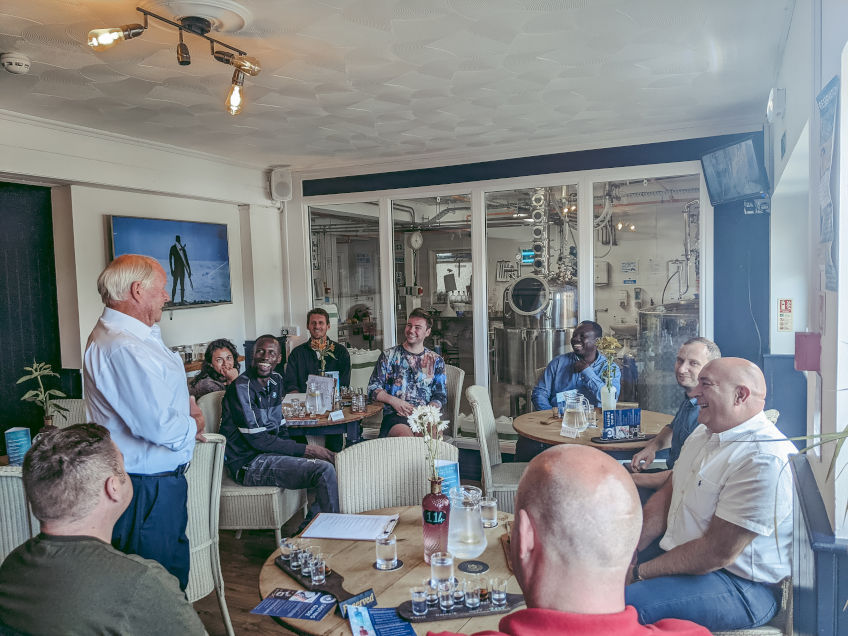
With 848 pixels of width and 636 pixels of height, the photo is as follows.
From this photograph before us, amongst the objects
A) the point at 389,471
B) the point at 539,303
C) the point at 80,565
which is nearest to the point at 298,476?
the point at 389,471

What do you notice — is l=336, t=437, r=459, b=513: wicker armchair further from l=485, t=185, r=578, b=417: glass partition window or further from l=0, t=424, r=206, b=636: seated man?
l=485, t=185, r=578, b=417: glass partition window

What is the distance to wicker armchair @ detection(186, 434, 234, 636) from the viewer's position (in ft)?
8.93

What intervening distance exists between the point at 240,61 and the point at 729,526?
283 cm

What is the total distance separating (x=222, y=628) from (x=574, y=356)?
281 centimetres

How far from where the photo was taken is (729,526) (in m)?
1.91

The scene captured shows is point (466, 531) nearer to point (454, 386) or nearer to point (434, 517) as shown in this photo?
point (434, 517)

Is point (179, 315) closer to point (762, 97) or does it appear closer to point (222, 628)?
point (222, 628)

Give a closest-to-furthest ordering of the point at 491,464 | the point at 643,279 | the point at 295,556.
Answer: the point at 295,556
the point at 491,464
the point at 643,279

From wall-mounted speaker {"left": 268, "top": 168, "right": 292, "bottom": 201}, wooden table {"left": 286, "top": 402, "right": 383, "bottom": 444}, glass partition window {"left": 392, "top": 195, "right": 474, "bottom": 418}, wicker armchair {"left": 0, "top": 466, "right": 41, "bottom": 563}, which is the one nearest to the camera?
wicker armchair {"left": 0, "top": 466, "right": 41, "bottom": 563}

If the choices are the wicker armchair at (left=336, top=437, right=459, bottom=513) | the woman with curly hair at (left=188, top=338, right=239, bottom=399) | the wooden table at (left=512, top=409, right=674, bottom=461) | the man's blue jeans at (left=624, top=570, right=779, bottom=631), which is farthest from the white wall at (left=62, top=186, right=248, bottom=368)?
the man's blue jeans at (left=624, top=570, right=779, bottom=631)

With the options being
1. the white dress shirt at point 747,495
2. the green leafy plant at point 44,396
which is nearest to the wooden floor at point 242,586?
the green leafy plant at point 44,396

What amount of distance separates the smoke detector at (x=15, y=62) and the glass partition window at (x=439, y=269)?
365 centimetres

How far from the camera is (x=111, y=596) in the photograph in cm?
136

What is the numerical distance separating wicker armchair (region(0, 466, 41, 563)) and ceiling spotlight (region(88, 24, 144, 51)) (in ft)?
5.73
